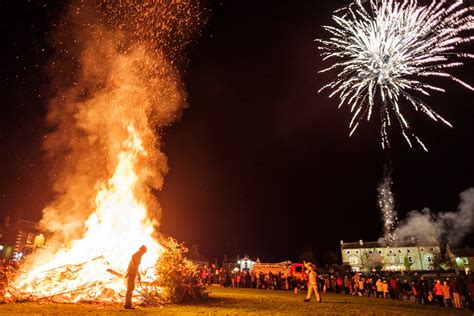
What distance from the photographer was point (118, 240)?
13977 mm

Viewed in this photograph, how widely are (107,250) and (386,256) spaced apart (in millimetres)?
96723

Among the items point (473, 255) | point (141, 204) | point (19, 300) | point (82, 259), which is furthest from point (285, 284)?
point (473, 255)

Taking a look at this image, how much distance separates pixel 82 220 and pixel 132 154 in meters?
4.40

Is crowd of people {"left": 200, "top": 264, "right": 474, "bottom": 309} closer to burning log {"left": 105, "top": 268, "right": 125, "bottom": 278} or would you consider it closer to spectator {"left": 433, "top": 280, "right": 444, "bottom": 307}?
spectator {"left": 433, "top": 280, "right": 444, "bottom": 307}

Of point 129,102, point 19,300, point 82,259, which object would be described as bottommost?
point 19,300

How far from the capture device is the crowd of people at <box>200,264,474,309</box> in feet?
54.2

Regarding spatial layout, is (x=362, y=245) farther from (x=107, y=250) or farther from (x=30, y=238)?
(x=107, y=250)

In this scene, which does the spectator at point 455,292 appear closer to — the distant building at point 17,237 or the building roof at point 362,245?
the distant building at point 17,237

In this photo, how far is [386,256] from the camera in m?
94.2

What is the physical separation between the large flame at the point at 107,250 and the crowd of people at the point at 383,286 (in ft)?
24.2

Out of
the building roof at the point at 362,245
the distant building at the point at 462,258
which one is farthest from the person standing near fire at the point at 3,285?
the building roof at the point at 362,245

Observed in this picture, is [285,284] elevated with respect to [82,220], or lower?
lower

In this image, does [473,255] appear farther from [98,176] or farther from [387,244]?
[98,176]

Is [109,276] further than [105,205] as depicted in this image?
No
